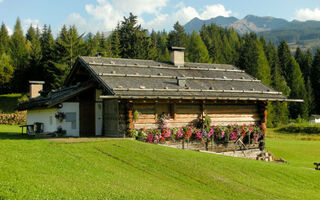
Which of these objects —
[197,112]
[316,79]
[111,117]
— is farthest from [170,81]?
[316,79]

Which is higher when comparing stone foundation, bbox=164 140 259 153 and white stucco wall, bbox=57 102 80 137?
white stucco wall, bbox=57 102 80 137

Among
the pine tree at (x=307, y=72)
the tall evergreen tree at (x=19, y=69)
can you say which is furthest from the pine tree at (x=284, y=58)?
the tall evergreen tree at (x=19, y=69)

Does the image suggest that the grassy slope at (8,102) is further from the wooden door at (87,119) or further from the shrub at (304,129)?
the shrub at (304,129)

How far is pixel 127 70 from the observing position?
850 inches

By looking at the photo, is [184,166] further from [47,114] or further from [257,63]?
[257,63]

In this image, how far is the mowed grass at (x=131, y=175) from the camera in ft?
29.8

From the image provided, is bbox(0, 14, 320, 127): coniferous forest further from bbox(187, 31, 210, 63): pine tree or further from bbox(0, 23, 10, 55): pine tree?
bbox(0, 23, 10, 55): pine tree

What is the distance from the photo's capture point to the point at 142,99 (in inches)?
752

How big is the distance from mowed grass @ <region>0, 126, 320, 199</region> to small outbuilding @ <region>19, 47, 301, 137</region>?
321 centimetres

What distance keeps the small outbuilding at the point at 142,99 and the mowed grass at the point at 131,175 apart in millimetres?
3211

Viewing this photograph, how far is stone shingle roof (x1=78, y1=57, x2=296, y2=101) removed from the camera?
19.4 meters

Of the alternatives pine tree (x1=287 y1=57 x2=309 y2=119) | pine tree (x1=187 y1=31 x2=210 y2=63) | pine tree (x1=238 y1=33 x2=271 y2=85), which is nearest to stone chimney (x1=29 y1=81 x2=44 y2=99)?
pine tree (x1=238 y1=33 x2=271 y2=85)

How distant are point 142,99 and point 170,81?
10.4ft

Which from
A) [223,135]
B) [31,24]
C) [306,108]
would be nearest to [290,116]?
[306,108]
